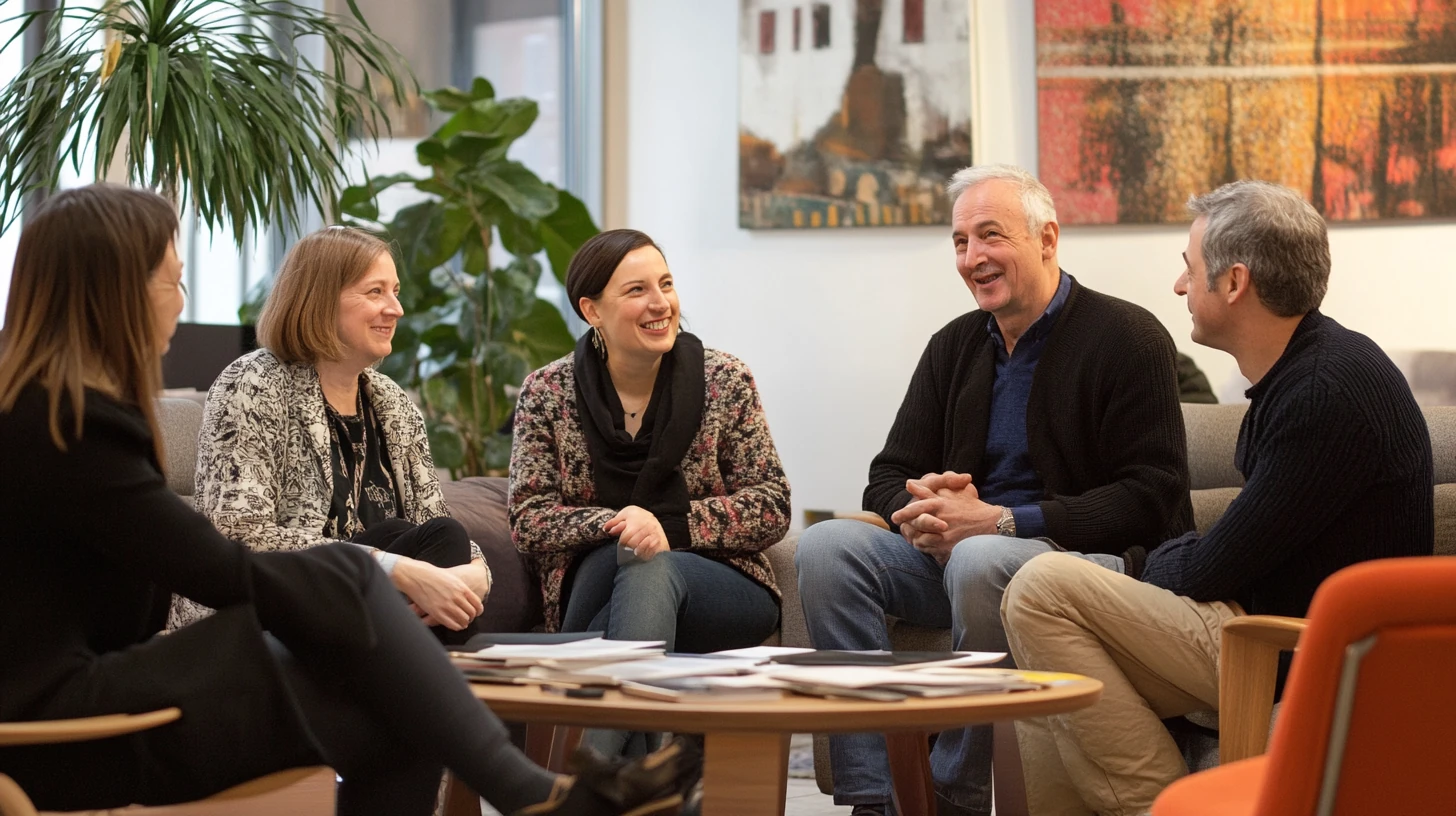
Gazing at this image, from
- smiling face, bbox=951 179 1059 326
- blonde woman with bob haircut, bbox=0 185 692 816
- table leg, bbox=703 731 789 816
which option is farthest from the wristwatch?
blonde woman with bob haircut, bbox=0 185 692 816

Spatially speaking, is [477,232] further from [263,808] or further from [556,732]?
[263,808]

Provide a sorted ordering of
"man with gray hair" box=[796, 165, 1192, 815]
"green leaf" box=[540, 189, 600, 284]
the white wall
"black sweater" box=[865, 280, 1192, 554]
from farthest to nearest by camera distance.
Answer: "green leaf" box=[540, 189, 600, 284], the white wall, "black sweater" box=[865, 280, 1192, 554], "man with gray hair" box=[796, 165, 1192, 815]

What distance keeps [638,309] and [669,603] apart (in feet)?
2.17

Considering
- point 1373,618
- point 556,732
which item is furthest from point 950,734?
point 1373,618

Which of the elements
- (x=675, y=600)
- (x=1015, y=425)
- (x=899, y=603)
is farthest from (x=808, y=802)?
(x=1015, y=425)

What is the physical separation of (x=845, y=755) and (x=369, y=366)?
Answer: 45.0 inches

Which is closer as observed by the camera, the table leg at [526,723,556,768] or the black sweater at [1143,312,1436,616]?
the black sweater at [1143,312,1436,616]

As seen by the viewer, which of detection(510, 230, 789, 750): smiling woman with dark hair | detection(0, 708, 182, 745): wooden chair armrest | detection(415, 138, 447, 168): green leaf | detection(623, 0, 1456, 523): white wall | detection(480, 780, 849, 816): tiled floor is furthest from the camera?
detection(415, 138, 447, 168): green leaf

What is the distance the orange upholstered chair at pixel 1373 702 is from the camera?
114 cm

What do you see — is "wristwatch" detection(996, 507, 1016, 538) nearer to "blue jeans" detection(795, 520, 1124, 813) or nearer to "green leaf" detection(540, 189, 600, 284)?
"blue jeans" detection(795, 520, 1124, 813)

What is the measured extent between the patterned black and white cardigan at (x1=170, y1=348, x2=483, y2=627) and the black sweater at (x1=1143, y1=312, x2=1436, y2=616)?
1.36 meters

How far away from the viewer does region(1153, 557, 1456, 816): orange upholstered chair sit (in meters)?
1.14

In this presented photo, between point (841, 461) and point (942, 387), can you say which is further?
point (841, 461)

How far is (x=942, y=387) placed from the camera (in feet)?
10.1
